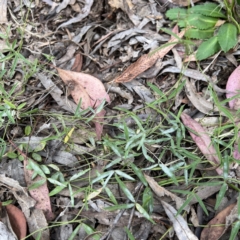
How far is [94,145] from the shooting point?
1.44m

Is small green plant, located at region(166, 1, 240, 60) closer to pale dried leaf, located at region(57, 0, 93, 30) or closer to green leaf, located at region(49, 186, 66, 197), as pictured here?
pale dried leaf, located at region(57, 0, 93, 30)

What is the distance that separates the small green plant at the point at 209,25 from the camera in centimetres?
150

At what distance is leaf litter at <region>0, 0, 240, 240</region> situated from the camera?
1.33 m

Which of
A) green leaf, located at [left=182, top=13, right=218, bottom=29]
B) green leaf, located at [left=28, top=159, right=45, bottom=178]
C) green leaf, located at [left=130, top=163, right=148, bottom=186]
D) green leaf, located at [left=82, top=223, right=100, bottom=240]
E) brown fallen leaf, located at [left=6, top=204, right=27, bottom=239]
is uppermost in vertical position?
green leaf, located at [left=182, top=13, right=218, bottom=29]

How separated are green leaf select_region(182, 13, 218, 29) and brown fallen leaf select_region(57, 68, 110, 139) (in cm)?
46

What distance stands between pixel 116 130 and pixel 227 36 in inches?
23.7

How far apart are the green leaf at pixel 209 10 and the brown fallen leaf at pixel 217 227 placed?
0.80 meters

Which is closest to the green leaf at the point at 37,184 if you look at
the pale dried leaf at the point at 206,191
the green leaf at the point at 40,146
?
the green leaf at the point at 40,146

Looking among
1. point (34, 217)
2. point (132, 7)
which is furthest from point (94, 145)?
point (132, 7)

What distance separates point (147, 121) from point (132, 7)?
0.61m

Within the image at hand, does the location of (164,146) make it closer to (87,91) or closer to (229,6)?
(87,91)

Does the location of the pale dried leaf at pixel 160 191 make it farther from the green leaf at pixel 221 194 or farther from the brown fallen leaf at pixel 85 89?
the brown fallen leaf at pixel 85 89

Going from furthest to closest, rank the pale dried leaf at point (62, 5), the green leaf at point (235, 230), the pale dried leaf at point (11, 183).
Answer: the pale dried leaf at point (62, 5) → the pale dried leaf at point (11, 183) → the green leaf at point (235, 230)

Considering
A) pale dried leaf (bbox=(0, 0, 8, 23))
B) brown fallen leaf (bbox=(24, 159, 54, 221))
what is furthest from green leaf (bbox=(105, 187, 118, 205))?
pale dried leaf (bbox=(0, 0, 8, 23))
